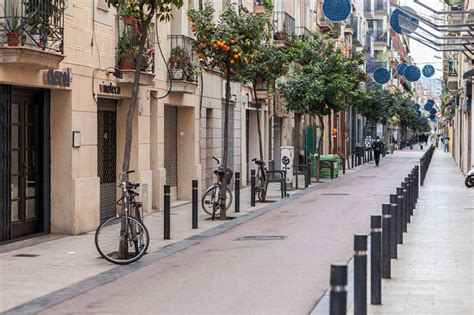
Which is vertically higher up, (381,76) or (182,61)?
(381,76)

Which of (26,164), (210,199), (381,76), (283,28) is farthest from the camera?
(283,28)

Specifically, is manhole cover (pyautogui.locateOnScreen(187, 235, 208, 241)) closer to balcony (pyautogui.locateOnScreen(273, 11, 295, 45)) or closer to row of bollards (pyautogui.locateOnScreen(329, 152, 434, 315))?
row of bollards (pyautogui.locateOnScreen(329, 152, 434, 315))

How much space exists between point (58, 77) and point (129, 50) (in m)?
3.17

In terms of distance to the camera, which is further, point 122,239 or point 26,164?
point 26,164

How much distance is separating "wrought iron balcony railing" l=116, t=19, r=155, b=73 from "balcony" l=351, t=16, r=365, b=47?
53.5 metres

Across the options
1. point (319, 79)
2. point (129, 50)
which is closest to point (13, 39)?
point (129, 50)

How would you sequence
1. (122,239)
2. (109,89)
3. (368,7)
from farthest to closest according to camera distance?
(368,7) < (109,89) < (122,239)

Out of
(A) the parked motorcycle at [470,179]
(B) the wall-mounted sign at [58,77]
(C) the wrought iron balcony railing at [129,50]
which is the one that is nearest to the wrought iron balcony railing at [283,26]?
(A) the parked motorcycle at [470,179]

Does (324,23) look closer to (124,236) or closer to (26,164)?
(26,164)

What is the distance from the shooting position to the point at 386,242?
35.7ft

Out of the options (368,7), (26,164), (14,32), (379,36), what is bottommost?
(26,164)

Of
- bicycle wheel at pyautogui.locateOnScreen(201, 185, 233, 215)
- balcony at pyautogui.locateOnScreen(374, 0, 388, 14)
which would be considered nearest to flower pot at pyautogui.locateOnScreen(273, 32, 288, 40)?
bicycle wheel at pyautogui.locateOnScreen(201, 185, 233, 215)

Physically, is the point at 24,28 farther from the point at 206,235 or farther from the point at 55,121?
the point at 206,235

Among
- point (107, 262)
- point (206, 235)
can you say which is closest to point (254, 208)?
point (206, 235)
